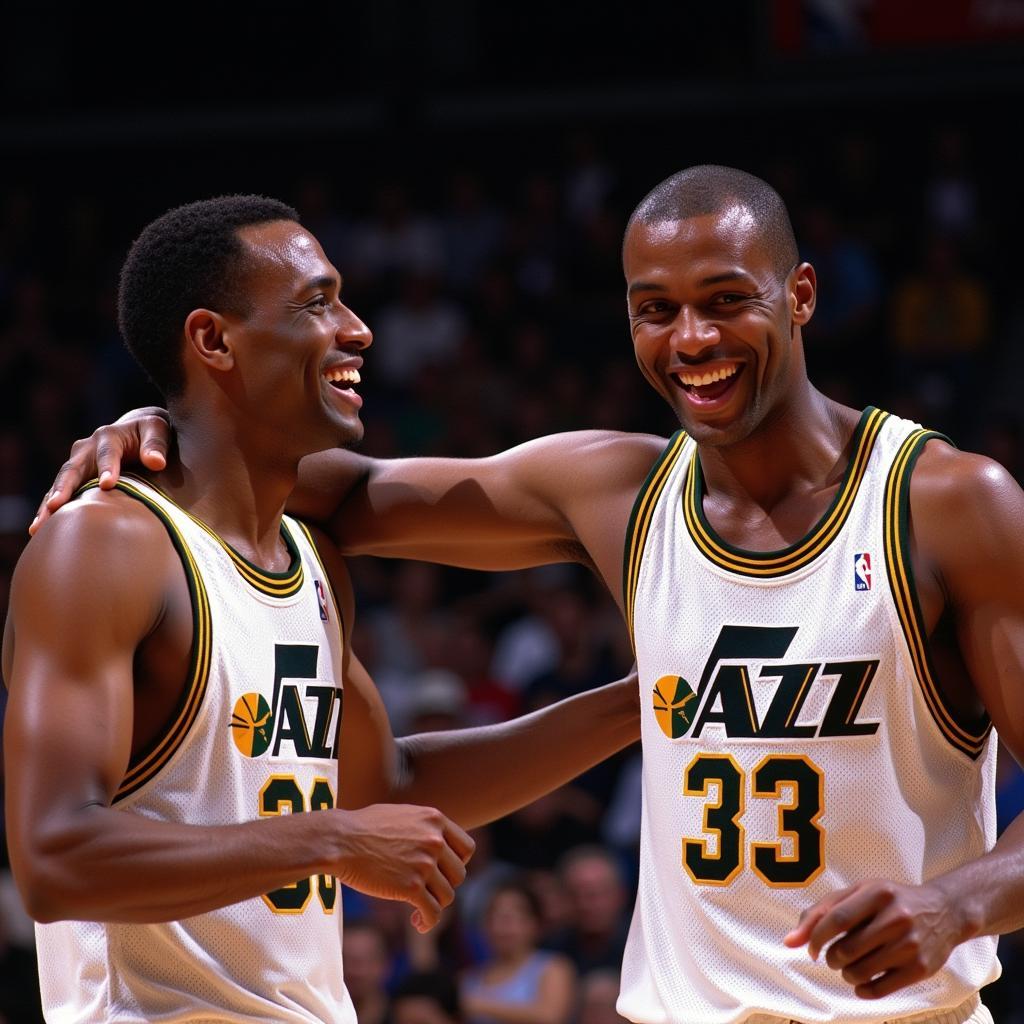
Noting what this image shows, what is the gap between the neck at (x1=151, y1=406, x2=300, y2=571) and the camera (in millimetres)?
3461

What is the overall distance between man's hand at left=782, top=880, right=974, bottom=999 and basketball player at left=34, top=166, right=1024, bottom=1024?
0.84ft

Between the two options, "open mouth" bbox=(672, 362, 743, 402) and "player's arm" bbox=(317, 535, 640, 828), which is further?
"player's arm" bbox=(317, 535, 640, 828)

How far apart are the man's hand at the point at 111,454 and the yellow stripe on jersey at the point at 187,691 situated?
0.16 m

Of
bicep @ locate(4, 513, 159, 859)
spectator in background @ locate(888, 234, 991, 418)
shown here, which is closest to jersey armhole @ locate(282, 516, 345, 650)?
bicep @ locate(4, 513, 159, 859)

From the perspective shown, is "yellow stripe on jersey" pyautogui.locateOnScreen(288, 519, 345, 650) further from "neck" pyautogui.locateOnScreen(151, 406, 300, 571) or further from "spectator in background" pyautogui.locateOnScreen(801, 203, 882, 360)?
"spectator in background" pyautogui.locateOnScreen(801, 203, 882, 360)

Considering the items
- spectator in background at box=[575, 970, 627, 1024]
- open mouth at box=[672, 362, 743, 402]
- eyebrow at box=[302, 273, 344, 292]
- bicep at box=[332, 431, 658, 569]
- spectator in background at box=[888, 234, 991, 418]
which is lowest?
spectator in background at box=[575, 970, 627, 1024]

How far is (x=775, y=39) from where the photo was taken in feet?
33.0

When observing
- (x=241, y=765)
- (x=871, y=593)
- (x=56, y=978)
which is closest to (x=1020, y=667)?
(x=871, y=593)

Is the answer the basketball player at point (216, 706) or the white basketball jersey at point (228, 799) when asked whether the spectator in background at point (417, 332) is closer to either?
the basketball player at point (216, 706)

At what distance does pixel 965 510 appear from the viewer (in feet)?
10.00

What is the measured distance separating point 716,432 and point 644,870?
860mm

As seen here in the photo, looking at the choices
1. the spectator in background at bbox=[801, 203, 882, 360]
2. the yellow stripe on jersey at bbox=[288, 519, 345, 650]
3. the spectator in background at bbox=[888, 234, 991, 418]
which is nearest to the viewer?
the yellow stripe on jersey at bbox=[288, 519, 345, 650]

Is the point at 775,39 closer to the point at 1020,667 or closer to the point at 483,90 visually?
the point at 483,90

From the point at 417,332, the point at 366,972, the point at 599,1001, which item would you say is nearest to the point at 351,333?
the point at 599,1001
